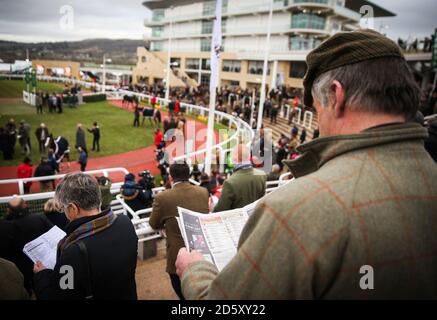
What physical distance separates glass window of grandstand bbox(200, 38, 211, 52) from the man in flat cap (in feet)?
191

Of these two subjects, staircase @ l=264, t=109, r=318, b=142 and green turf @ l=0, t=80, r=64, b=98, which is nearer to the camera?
staircase @ l=264, t=109, r=318, b=142

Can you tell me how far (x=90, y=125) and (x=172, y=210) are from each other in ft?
76.1

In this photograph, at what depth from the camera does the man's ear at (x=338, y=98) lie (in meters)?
1.30

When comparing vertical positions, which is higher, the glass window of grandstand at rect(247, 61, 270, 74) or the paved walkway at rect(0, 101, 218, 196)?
the glass window of grandstand at rect(247, 61, 270, 74)

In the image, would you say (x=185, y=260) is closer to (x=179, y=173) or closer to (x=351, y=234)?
(x=351, y=234)

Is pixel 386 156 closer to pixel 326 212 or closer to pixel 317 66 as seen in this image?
pixel 326 212

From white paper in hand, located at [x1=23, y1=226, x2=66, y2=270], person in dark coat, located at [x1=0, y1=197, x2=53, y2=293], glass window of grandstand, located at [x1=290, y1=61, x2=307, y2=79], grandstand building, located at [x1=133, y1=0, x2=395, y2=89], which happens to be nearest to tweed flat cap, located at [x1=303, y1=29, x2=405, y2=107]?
white paper in hand, located at [x1=23, y1=226, x2=66, y2=270]

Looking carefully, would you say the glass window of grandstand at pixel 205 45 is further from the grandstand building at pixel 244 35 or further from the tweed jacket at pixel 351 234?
the tweed jacket at pixel 351 234

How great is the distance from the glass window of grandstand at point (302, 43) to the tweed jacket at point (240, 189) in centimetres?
3954

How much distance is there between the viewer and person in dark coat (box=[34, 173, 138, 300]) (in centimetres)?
235

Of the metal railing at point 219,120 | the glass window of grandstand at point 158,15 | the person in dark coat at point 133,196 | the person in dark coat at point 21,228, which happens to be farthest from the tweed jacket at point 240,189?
the glass window of grandstand at point 158,15

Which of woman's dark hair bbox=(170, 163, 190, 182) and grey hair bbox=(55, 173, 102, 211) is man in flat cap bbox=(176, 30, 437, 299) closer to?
grey hair bbox=(55, 173, 102, 211)

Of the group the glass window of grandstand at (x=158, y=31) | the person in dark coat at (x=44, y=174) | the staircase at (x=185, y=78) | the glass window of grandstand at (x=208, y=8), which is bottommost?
the person in dark coat at (x=44, y=174)

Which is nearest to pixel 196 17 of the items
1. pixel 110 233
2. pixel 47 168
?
pixel 47 168
